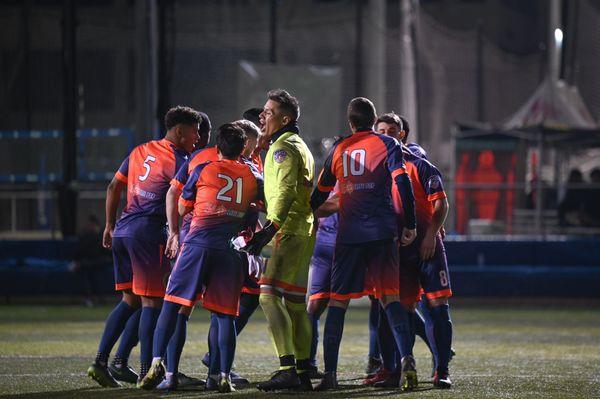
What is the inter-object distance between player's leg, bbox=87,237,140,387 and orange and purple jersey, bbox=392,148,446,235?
228cm

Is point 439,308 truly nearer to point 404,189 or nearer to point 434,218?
point 434,218

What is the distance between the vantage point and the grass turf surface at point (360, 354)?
9.34 m

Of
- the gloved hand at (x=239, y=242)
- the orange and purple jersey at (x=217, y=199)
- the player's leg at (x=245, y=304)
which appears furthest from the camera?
the player's leg at (x=245, y=304)

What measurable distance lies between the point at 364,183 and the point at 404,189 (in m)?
0.37

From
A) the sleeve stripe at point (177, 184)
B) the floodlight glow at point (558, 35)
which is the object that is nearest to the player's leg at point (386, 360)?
the sleeve stripe at point (177, 184)

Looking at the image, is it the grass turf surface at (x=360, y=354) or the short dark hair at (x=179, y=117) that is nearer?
the grass turf surface at (x=360, y=354)

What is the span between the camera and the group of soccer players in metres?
9.12

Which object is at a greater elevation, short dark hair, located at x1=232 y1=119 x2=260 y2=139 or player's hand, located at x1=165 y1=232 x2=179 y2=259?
short dark hair, located at x1=232 y1=119 x2=260 y2=139

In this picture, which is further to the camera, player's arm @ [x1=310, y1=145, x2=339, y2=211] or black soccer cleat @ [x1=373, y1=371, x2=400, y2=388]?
black soccer cleat @ [x1=373, y1=371, x2=400, y2=388]

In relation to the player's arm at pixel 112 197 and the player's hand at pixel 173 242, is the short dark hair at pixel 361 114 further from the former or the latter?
the player's arm at pixel 112 197

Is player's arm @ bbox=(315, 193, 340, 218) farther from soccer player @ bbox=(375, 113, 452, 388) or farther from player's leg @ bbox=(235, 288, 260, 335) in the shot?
player's leg @ bbox=(235, 288, 260, 335)

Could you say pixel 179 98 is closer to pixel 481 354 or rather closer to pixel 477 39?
pixel 477 39

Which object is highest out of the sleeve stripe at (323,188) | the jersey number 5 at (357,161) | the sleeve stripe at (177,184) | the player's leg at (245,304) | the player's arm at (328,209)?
the jersey number 5 at (357,161)

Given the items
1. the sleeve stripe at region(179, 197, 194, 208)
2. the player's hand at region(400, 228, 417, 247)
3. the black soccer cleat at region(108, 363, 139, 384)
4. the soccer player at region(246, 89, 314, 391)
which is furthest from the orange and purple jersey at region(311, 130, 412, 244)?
the black soccer cleat at region(108, 363, 139, 384)
